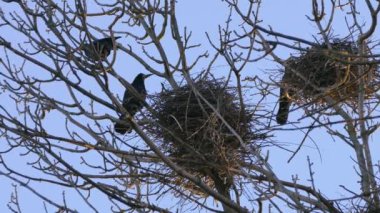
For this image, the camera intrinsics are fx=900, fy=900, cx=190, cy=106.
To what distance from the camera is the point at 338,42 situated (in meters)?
8.73

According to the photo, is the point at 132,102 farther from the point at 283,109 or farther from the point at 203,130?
the point at 283,109

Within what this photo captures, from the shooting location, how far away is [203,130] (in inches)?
269

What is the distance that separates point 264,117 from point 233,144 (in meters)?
0.54

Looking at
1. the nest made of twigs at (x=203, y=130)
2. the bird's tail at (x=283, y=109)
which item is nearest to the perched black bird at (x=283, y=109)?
the bird's tail at (x=283, y=109)

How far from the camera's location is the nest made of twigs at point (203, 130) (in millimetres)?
6305

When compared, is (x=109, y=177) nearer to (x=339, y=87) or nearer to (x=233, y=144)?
(x=233, y=144)

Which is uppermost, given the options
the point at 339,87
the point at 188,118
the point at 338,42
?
the point at 338,42

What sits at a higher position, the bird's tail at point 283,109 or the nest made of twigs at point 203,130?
the bird's tail at point 283,109

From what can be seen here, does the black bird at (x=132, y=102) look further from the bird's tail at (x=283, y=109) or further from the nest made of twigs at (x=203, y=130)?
the bird's tail at (x=283, y=109)

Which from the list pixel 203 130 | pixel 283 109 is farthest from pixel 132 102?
pixel 283 109

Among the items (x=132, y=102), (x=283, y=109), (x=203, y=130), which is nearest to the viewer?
(x=203, y=130)

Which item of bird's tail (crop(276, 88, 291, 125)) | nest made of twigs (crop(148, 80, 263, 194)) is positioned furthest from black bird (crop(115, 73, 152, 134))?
bird's tail (crop(276, 88, 291, 125))

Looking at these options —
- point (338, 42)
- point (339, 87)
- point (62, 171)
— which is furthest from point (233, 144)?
point (338, 42)

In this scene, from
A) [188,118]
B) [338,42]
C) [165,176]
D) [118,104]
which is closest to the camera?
[118,104]
